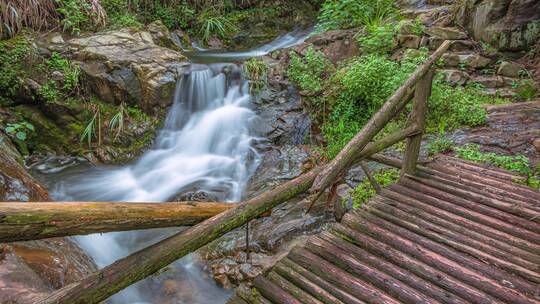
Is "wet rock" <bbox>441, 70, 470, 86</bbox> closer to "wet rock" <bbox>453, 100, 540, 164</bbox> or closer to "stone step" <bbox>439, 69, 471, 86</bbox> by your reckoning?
"stone step" <bbox>439, 69, 471, 86</bbox>

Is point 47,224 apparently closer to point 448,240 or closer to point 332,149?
point 448,240

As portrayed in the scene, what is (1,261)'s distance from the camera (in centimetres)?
305

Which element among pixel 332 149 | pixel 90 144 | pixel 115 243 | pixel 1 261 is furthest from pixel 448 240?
pixel 90 144

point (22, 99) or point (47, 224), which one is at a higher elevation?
point (47, 224)

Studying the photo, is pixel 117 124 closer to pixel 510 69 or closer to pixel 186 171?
pixel 186 171

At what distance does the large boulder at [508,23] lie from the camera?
6676 mm

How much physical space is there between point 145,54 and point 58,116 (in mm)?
2326

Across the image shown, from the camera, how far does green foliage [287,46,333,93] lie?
7.65 m

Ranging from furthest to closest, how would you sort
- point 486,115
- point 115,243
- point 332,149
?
point 332,149
point 486,115
point 115,243

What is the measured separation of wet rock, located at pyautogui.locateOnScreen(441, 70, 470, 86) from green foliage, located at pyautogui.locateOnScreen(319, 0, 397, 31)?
2.32m

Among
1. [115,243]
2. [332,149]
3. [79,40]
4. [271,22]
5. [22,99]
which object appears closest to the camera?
[115,243]

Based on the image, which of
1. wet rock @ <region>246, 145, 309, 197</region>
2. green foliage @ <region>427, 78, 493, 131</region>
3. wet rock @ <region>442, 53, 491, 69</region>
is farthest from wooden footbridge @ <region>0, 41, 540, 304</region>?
wet rock @ <region>442, 53, 491, 69</region>

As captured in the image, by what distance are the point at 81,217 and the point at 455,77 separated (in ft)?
22.9

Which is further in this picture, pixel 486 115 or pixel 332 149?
pixel 332 149
